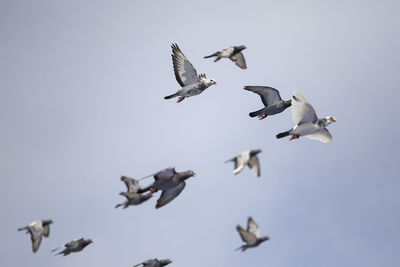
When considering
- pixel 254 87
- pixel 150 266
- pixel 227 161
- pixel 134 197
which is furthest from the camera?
pixel 254 87

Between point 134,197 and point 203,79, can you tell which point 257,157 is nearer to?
point 134,197

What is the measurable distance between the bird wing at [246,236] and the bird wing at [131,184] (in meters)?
9.72

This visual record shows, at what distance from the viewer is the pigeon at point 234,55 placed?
62.6 metres

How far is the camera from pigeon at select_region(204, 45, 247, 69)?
62631 mm

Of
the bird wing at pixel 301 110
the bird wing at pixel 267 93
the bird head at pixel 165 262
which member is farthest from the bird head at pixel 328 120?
the bird head at pixel 165 262

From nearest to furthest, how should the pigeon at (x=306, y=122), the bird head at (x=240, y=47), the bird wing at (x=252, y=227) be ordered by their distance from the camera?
the bird wing at (x=252, y=227), the pigeon at (x=306, y=122), the bird head at (x=240, y=47)

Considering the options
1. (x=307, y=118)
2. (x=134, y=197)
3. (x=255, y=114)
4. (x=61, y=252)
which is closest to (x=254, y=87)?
(x=255, y=114)

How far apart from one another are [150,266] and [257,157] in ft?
50.1

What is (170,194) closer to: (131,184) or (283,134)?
(131,184)

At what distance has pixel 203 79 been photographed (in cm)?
6500

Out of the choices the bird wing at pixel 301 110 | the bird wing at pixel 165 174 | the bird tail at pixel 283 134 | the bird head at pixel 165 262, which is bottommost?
the bird head at pixel 165 262

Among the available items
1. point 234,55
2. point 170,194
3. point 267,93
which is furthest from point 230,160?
point 234,55

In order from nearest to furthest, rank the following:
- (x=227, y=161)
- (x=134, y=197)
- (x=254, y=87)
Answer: (x=227, y=161)
(x=134, y=197)
(x=254, y=87)

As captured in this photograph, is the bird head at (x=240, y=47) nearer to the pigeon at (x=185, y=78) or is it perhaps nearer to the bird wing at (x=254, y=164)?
the pigeon at (x=185, y=78)
